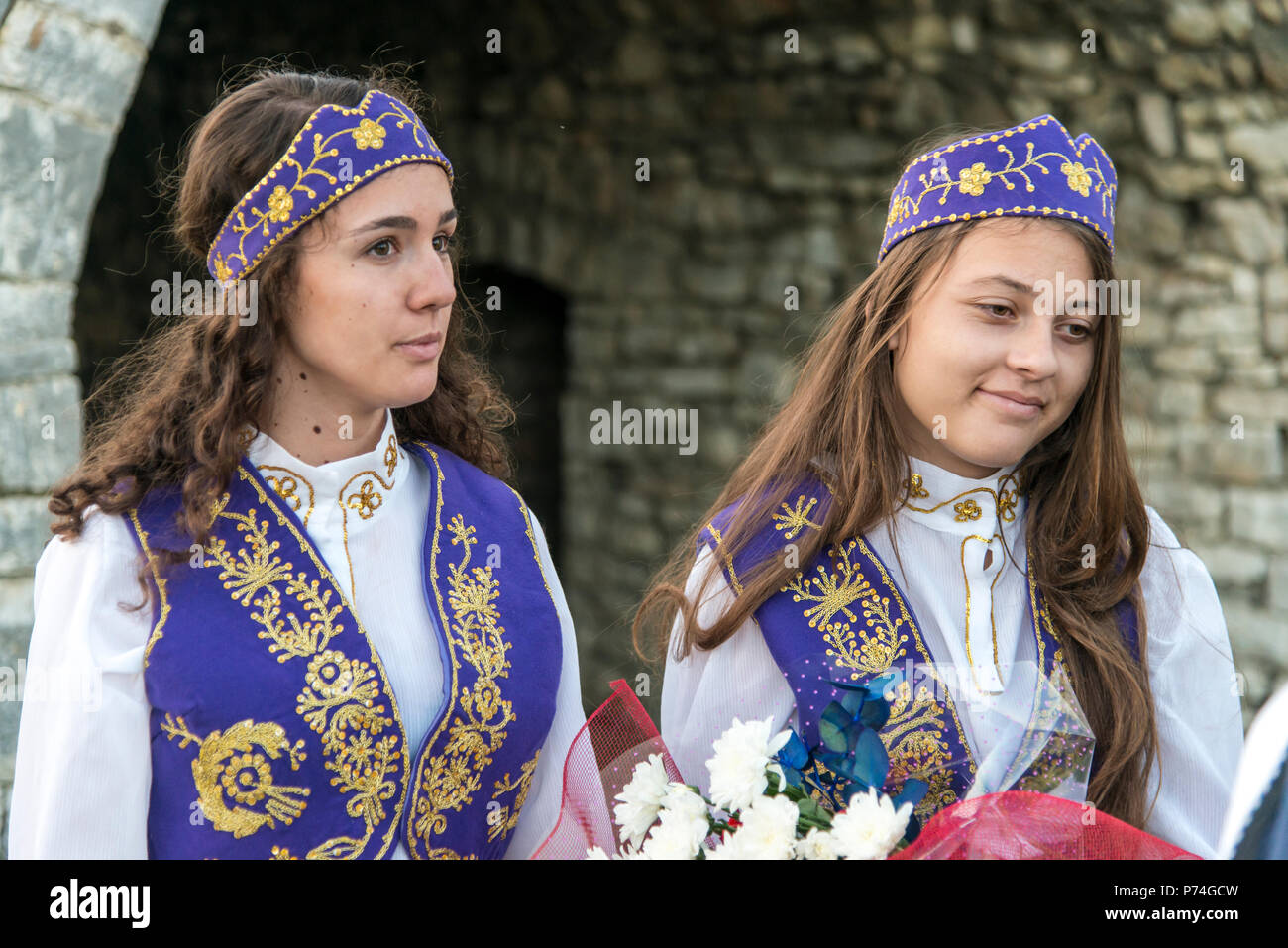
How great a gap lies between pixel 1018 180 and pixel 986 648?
0.67 meters

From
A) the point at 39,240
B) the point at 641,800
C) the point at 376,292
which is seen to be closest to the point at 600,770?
the point at 641,800

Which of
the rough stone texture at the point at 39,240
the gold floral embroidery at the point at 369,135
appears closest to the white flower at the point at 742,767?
the gold floral embroidery at the point at 369,135

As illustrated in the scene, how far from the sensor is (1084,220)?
180cm

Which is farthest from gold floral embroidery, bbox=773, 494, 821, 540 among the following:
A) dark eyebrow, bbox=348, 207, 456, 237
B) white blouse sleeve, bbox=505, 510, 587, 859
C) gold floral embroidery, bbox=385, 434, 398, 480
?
dark eyebrow, bbox=348, 207, 456, 237

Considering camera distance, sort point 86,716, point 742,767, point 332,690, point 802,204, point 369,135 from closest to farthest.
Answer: point 742,767, point 86,716, point 332,690, point 369,135, point 802,204

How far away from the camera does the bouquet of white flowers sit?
4.36ft

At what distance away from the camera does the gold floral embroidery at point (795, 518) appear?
1.90 meters

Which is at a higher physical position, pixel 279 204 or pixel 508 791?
pixel 279 204

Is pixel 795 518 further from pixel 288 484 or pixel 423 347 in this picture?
pixel 288 484

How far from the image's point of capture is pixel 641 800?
147cm

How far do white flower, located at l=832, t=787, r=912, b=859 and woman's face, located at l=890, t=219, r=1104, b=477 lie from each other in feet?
2.03

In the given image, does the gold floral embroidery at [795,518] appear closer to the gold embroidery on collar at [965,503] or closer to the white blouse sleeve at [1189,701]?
the gold embroidery on collar at [965,503]

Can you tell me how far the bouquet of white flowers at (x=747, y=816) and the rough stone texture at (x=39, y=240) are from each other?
217cm
